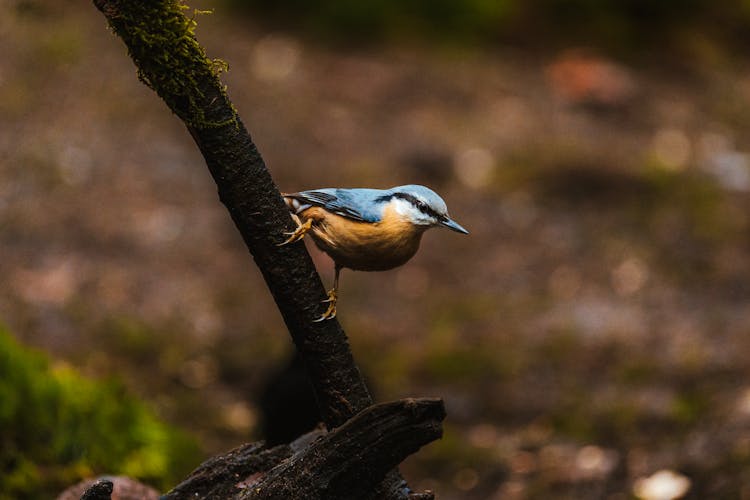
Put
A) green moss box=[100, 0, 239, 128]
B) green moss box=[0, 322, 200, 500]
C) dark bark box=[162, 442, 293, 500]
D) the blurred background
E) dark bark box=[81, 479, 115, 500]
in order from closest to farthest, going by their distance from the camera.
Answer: green moss box=[100, 0, 239, 128] → dark bark box=[81, 479, 115, 500] → dark bark box=[162, 442, 293, 500] → green moss box=[0, 322, 200, 500] → the blurred background

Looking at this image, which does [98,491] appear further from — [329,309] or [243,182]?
[243,182]

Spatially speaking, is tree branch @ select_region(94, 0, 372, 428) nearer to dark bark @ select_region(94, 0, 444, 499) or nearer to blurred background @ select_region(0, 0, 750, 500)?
dark bark @ select_region(94, 0, 444, 499)

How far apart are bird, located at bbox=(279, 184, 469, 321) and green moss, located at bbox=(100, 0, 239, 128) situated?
40 cm

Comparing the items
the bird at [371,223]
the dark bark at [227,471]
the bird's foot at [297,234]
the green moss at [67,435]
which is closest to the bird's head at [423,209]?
the bird at [371,223]

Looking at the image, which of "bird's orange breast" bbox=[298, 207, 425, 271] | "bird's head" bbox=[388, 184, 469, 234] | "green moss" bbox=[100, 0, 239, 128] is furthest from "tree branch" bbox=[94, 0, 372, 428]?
"bird's head" bbox=[388, 184, 469, 234]

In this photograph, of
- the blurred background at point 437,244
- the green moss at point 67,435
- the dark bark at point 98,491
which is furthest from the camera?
the blurred background at point 437,244

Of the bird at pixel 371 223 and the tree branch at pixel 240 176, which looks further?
the bird at pixel 371 223

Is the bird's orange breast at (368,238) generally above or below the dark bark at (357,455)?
above

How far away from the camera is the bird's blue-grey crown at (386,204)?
231 cm

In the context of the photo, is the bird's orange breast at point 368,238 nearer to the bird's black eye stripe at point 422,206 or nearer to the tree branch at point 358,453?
the bird's black eye stripe at point 422,206

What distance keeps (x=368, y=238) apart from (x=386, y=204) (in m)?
0.10

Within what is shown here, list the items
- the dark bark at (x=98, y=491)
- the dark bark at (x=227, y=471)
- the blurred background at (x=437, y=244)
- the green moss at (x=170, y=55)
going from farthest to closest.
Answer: the blurred background at (x=437, y=244) → the dark bark at (x=227, y=471) → the dark bark at (x=98, y=491) → the green moss at (x=170, y=55)

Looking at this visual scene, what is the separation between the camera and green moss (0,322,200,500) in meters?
3.13

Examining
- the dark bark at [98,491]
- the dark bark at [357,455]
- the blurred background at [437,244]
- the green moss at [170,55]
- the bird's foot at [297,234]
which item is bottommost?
the dark bark at [98,491]
